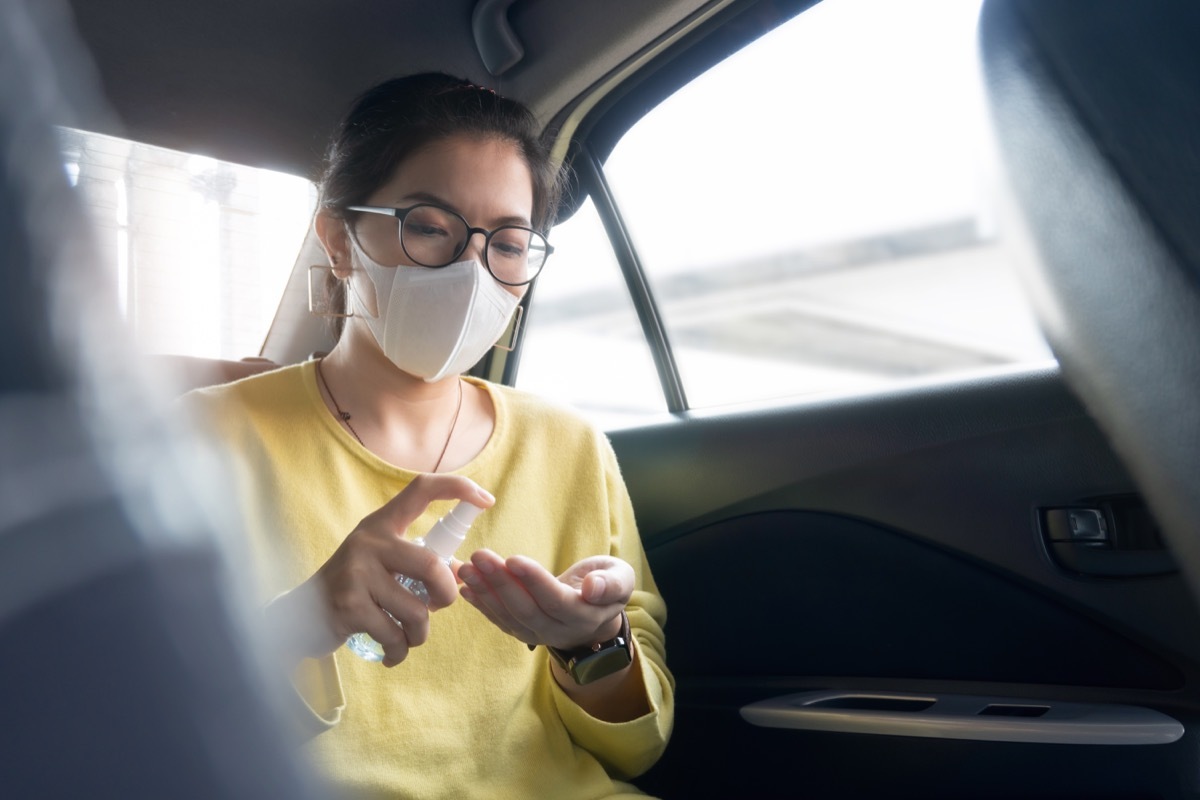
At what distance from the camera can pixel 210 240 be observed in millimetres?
1575

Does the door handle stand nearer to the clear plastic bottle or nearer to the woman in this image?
the woman

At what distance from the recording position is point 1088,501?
4.04 feet

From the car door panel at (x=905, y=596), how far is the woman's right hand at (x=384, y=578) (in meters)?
0.72

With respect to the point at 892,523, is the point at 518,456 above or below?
above

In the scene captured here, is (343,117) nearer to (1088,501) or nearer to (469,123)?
(469,123)

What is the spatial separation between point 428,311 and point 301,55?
600mm

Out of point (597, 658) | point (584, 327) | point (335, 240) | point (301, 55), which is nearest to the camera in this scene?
point (597, 658)

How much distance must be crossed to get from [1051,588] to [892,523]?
213 mm

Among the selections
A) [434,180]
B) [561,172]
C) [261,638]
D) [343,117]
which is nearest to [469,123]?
Answer: [434,180]

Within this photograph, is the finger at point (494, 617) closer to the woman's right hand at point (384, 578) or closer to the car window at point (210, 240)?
the woman's right hand at point (384, 578)

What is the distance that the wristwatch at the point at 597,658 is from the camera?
1029 millimetres

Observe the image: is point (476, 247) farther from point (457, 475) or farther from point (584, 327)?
point (584, 327)

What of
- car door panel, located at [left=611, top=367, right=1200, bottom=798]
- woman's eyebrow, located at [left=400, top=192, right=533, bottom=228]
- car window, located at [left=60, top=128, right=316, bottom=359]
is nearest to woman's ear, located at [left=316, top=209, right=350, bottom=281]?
woman's eyebrow, located at [left=400, top=192, right=533, bottom=228]

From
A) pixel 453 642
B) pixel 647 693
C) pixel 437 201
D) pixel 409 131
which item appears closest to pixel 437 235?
pixel 437 201
